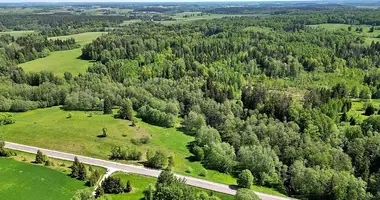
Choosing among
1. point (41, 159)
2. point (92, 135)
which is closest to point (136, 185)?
point (41, 159)

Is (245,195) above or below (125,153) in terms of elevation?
above

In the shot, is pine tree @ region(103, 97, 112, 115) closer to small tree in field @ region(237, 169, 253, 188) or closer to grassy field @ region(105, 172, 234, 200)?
grassy field @ region(105, 172, 234, 200)

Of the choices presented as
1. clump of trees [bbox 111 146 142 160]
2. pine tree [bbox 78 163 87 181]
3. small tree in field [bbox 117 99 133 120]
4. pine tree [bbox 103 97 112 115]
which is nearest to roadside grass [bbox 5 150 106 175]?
pine tree [bbox 78 163 87 181]

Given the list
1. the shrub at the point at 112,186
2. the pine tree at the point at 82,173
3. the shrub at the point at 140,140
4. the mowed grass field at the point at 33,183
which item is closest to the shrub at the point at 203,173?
the shrub at the point at 112,186

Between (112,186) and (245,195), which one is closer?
(245,195)

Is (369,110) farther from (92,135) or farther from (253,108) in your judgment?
(92,135)

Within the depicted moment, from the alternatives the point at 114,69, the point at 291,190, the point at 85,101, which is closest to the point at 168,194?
the point at 291,190

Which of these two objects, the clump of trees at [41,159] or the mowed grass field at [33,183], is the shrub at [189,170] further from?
the clump of trees at [41,159]
